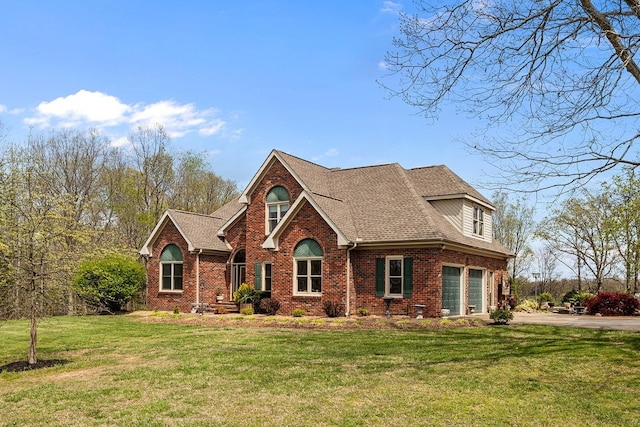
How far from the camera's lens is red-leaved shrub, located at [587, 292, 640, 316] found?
2644 centimetres

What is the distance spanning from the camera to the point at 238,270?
29109 millimetres

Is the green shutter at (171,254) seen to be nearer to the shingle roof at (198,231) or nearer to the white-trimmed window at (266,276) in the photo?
the shingle roof at (198,231)

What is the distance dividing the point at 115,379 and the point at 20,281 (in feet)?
10.5

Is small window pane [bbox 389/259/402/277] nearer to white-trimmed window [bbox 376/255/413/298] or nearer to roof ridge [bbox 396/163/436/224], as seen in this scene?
white-trimmed window [bbox 376/255/413/298]

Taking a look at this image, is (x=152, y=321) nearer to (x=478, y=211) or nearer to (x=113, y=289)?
(x=113, y=289)

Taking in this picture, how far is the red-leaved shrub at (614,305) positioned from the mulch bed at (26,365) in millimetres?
24029

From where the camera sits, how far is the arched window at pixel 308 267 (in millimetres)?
23625

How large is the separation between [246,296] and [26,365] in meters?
13.8

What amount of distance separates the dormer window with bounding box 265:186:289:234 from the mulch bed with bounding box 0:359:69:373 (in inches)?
575

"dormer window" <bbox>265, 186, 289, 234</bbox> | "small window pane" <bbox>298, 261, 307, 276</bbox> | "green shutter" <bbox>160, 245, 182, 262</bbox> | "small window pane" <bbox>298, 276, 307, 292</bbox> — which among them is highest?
"dormer window" <bbox>265, 186, 289, 234</bbox>

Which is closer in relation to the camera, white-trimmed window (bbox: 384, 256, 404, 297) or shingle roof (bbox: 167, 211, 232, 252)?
white-trimmed window (bbox: 384, 256, 404, 297)

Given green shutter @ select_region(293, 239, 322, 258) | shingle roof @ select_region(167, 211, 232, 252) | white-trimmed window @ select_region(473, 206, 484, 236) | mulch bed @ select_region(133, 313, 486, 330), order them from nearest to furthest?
mulch bed @ select_region(133, 313, 486, 330)
green shutter @ select_region(293, 239, 322, 258)
white-trimmed window @ select_region(473, 206, 484, 236)
shingle roof @ select_region(167, 211, 232, 252)

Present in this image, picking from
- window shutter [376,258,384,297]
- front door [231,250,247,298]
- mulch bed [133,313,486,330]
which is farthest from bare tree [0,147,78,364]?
front door [231,250,247,298]

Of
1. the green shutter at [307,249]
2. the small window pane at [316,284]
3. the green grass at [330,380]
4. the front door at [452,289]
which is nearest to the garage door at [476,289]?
the front door at [452,289]
